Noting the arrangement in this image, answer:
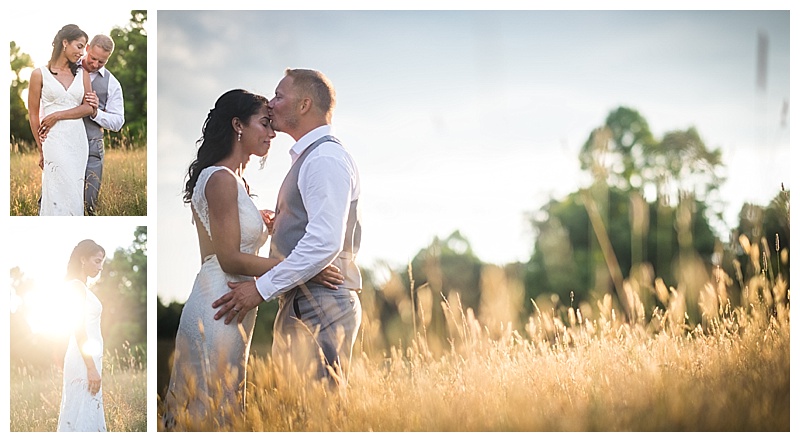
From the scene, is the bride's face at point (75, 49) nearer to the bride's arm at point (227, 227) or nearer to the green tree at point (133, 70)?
the green tree at point (133, 70)

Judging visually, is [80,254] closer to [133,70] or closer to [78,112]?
[78,112]

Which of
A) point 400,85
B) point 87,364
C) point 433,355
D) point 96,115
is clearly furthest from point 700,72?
point 87,364

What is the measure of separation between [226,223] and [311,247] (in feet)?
1.16

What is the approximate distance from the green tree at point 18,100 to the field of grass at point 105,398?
1055mm

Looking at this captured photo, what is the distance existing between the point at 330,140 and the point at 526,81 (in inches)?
48.6

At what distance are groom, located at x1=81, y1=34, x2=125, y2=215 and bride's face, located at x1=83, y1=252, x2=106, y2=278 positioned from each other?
204 millimetres

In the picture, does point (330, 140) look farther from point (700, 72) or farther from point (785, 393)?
point (785, 393)

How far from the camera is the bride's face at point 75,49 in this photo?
12.4 feet

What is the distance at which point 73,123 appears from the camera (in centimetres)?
379

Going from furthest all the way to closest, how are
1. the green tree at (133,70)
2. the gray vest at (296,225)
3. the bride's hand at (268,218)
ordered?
1. the green tree at (133,70)
2. the bride's hand at (268,218)
3. the gray vest at (296,225)

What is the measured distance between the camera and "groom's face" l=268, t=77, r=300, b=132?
11.5ft

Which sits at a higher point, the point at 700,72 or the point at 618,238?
the point at 700,72

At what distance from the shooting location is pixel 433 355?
12.7ft

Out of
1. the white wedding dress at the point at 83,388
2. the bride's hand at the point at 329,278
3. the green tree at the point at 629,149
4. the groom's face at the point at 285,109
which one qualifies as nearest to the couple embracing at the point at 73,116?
the white wedding dress at the point at 83,388
